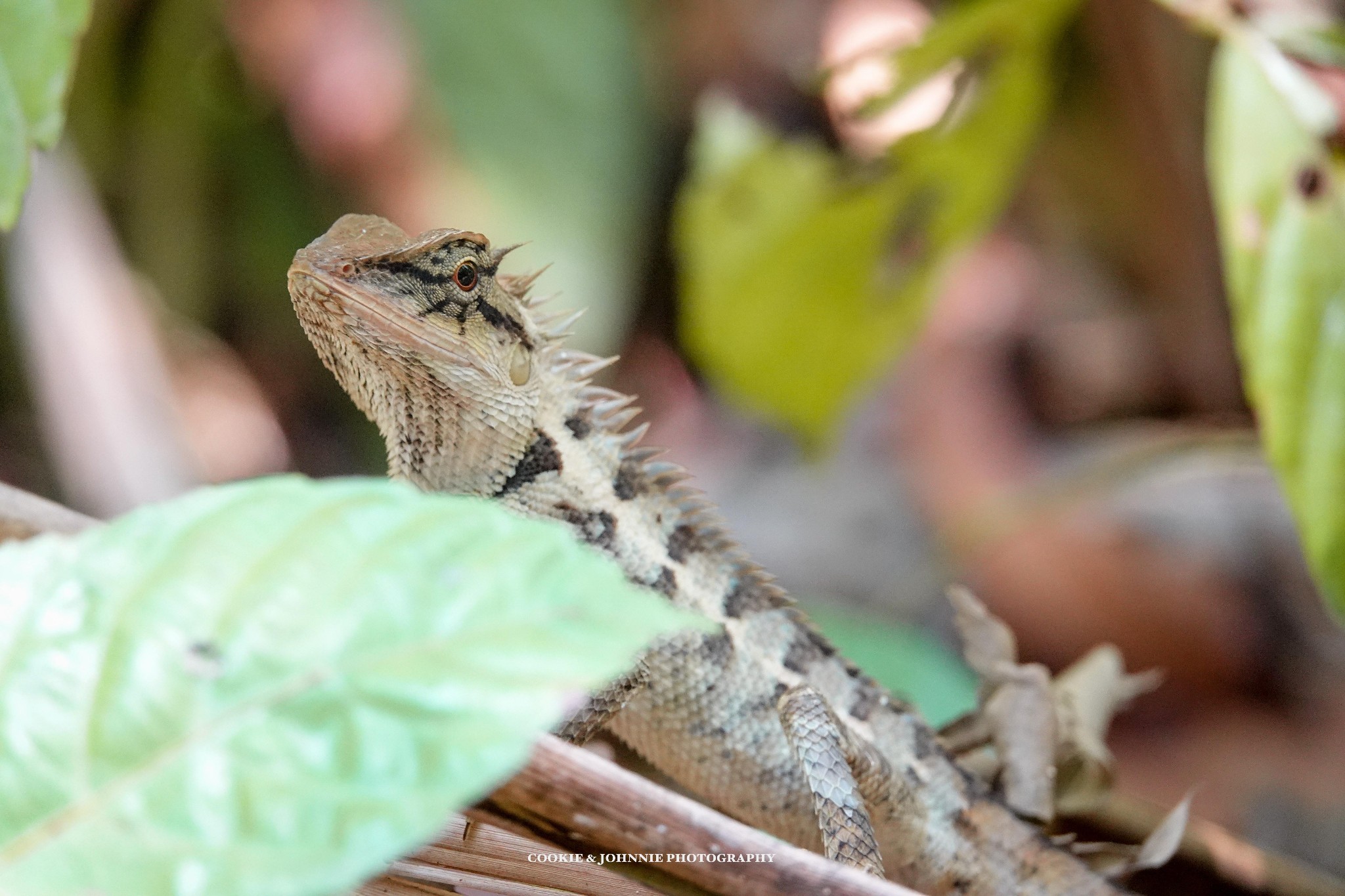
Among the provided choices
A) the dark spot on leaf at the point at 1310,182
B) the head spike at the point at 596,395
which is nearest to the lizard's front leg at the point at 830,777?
the head spike at the point at 596,395

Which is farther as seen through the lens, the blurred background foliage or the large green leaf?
the blurred background foliage

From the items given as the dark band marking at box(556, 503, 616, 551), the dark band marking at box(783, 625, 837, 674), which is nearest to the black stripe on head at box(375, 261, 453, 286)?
the dark band marking at box(556, 503, 616, 551)

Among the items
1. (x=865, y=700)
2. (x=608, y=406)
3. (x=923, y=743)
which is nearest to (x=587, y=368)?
(x=608, y=406)

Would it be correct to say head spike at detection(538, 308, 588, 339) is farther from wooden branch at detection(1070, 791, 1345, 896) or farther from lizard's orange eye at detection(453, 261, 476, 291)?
wooden branch at detection(1070, 791, 1345, 896)

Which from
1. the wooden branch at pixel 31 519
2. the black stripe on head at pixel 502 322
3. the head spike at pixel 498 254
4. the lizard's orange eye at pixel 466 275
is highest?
the head spike at pixel 498 254

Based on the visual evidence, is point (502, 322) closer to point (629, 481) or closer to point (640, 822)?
point (629, 481)

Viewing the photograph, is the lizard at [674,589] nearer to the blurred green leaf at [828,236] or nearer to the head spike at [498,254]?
the head spike at [498,254]
